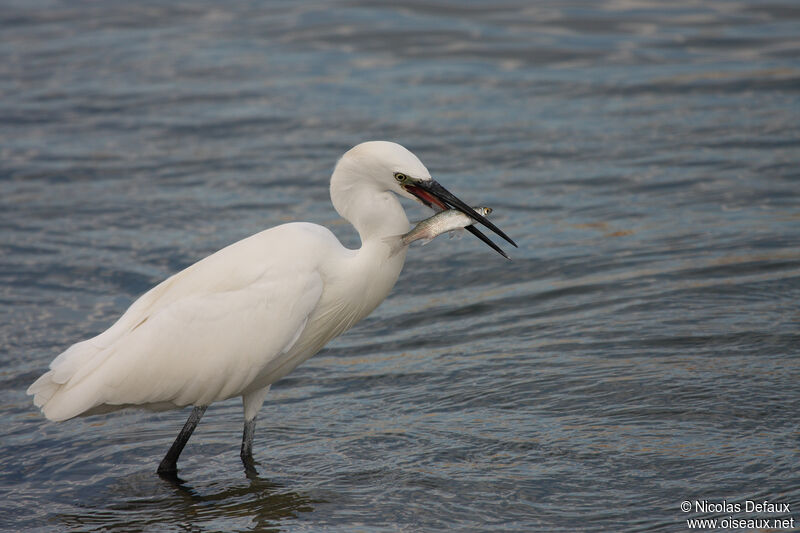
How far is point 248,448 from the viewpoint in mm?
4820

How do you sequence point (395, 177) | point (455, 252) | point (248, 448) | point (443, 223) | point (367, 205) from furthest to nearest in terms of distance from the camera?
point (455, 252) → point (248, 448) → point (367, 205) → point (395, 177) → point (443, 223)

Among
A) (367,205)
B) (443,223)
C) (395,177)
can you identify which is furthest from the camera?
(367,205)

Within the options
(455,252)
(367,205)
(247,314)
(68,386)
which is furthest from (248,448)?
(455,252)

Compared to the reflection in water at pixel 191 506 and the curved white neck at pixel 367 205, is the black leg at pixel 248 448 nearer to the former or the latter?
the reflection in water at pixel 191 506

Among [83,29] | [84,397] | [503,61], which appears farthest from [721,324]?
Answer: [83,29]

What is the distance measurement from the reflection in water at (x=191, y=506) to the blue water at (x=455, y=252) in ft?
0.05

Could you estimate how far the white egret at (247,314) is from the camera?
4637 millimetres

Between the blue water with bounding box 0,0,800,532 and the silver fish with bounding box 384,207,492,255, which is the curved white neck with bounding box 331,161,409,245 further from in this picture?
the blue water with bounding box 0,0,800,532

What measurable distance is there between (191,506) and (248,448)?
0.41 metres

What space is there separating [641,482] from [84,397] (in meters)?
2.41

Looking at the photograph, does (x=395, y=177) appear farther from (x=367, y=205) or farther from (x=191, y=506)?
(x=191, y=506)

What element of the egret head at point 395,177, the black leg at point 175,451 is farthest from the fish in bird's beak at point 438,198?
the black leg at point 175,451

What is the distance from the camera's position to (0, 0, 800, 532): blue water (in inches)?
178

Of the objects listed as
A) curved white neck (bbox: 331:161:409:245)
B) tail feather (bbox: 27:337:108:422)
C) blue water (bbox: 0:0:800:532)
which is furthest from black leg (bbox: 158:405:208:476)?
curved white neck (bbox: 331:161:409:245)
